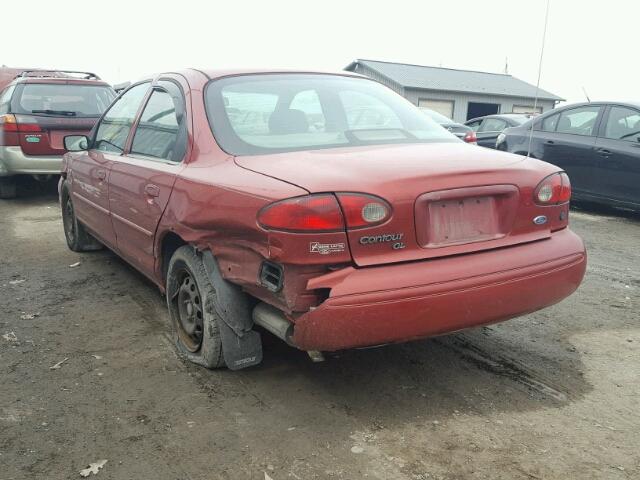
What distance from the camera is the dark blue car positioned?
7.54 meters

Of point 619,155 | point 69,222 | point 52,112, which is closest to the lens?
point 69,222

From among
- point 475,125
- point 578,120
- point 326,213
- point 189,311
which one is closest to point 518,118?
point 475,125

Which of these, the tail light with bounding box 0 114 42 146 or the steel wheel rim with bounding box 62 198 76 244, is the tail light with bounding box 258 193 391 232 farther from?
the tail light with bounding box 0 114 42 146

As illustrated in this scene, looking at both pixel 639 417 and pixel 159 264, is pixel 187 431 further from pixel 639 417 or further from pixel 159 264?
pixel 639 417

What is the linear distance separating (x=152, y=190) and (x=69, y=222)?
2.96 meters

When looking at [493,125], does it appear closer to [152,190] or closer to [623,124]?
[623,124]

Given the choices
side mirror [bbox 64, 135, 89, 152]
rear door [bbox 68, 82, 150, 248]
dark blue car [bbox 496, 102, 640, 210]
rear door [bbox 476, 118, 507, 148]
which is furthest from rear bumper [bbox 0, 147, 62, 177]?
rear door [bbox 476, 118, 507, 148]

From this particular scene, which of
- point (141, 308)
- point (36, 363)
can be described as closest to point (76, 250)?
point (141, 308)

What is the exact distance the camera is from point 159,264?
3.76 metres

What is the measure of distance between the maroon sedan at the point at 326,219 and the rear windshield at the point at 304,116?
11 millimetres

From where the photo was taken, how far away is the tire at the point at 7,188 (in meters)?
9.41

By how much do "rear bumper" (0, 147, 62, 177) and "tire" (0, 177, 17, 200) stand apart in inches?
26.0

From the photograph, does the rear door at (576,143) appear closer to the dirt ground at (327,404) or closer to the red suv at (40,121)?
the dirt ground at (327,404)

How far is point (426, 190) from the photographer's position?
8.70 feet
